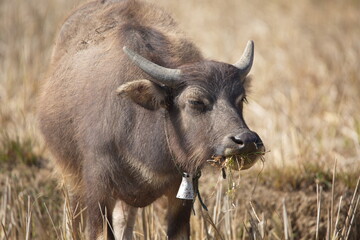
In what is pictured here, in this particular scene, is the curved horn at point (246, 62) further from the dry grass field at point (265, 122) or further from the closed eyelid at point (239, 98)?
the dry grass field at point (265, 122)

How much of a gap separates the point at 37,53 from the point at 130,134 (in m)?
6.25

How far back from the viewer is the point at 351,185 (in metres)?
6.51

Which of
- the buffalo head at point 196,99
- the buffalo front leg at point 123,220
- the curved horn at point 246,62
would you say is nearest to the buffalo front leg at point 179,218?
the buffalo head at point 196,99

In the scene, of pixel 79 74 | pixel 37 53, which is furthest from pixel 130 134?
pixel 37 53

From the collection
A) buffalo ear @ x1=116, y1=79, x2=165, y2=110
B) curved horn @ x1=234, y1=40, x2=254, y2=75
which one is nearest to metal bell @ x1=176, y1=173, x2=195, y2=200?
buffalo ear @ x1=116, y1=79, x2=165, y2=110

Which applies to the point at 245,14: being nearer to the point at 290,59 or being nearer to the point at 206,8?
the point at 206,8

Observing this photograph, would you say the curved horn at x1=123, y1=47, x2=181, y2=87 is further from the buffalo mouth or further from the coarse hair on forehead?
the buffalo mouth

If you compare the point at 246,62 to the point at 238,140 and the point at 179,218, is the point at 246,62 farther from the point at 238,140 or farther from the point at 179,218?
the point at 179,218

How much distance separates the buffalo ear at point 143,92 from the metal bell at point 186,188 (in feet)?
1.76

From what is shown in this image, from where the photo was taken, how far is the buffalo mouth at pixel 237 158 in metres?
4.28

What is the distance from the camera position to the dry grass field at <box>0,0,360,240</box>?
5789 mm

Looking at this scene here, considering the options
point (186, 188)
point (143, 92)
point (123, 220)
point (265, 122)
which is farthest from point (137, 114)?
point (265, 122)

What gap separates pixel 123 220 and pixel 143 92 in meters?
1.62

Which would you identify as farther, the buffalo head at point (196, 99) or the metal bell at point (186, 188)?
the metal bell at point (186, 188)
